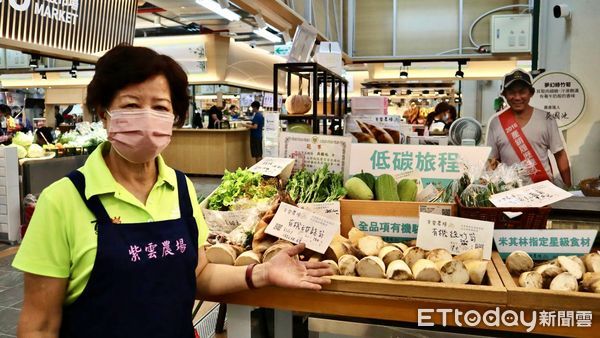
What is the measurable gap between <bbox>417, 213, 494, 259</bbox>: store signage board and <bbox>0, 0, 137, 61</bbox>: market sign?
395 cm

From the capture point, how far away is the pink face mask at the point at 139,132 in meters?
1.41

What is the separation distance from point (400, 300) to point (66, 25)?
4.66 meters

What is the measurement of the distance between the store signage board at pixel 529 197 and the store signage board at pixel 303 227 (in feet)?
2.10

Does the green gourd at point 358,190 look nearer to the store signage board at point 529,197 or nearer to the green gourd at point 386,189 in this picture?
the green gourd at point 386,189

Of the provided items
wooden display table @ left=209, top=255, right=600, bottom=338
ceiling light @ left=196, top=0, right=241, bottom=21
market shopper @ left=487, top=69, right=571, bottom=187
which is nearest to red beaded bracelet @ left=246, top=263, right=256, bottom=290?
wooden display table @ left=209, top=255, right=600, bottom=338

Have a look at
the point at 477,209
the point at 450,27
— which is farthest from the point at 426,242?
the point at 450,27

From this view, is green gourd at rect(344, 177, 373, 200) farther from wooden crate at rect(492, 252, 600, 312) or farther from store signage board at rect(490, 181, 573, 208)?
wooden crate at rect(492, 252, 600, 312)

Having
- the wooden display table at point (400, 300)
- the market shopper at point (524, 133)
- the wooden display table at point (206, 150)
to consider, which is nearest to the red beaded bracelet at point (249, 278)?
the wooden display table at point (400, 300)

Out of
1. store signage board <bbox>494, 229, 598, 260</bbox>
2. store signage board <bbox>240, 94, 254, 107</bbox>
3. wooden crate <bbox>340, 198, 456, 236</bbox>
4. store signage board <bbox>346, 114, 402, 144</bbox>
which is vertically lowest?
store signage board <bbox>494, 229, 598, 260</bbox>

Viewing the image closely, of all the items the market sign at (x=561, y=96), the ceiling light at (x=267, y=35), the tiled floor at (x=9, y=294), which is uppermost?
the ceiling light at (x=267, y=35)

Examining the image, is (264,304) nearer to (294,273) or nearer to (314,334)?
(294,273)

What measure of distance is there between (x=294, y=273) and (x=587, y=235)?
1068mm

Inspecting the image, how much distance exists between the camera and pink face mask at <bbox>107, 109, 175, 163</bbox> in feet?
4.61

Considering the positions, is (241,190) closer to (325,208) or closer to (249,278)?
(325,208)
